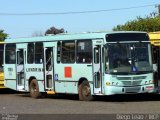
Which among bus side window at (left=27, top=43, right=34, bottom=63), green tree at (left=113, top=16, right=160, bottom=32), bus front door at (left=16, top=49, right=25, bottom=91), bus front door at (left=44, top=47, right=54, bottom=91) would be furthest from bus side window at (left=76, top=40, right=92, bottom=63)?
green tree at (left=113, top=16, right=160, bottom=32)

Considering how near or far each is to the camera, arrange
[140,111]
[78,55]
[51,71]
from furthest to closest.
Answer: [51,71]
[78,55]
[140,111]

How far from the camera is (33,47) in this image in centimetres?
2675

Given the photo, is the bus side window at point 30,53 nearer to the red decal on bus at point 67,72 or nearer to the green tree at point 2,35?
the red decal on bus at point 67,72

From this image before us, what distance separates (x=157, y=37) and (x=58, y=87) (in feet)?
16.7

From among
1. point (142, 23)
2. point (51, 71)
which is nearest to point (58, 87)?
point (51, 71)

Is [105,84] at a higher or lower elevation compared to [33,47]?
lower

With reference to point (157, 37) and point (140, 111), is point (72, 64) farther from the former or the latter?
point (140, 111)

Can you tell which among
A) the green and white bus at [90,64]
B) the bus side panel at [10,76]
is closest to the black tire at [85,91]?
the green and white bus at [90,64]

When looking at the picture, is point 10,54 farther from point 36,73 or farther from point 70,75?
point 70,75

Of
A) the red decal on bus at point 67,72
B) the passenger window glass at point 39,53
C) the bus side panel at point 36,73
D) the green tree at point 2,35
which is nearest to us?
the red decal on bus at point 67,72

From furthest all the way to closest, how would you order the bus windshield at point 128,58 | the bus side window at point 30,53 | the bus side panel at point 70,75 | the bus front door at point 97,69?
1. the bus side window at point 30,53
2. the bus side panel at point 70,75
3. the bus front door at point 97,69
4. the bus windshield at point 128,58

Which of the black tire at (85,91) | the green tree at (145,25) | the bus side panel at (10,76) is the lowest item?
the black tire at (85,91)

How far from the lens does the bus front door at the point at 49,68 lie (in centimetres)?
2527

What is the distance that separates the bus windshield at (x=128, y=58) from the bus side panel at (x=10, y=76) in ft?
25.5
